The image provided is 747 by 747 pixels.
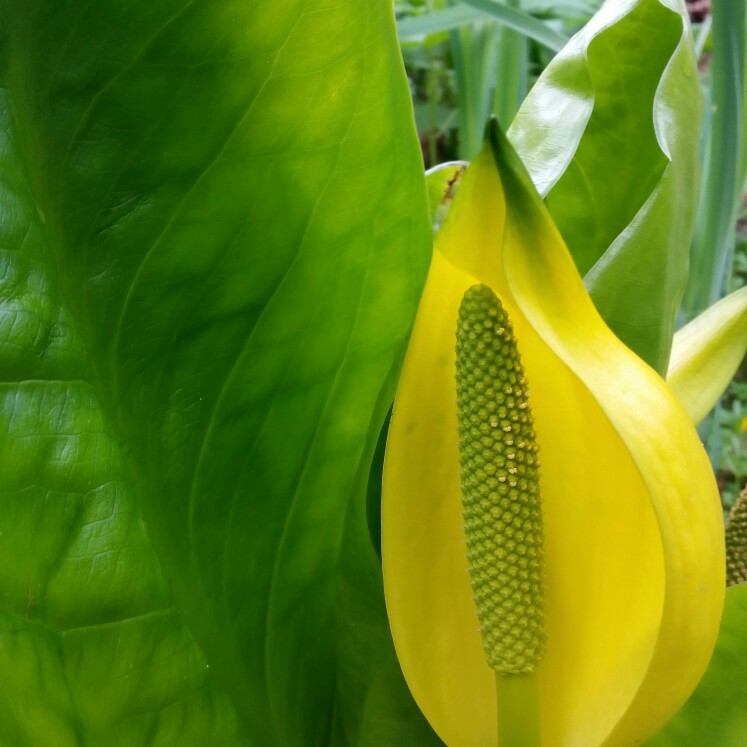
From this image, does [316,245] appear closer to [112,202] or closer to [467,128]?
[112,202]

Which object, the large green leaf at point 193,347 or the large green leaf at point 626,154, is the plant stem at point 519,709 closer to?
the large green leaf at point 193,347

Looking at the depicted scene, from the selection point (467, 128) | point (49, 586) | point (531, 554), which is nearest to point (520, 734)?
point (531, 554)

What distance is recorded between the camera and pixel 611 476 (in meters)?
0.36

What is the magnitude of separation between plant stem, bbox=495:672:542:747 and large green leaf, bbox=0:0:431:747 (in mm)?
66

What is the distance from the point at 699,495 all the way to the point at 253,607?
21 cm

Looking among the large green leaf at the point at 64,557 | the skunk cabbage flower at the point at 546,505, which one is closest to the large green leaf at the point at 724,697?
the skunk cabbage flower at the point at 546,505

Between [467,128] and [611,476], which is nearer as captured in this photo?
[611,476]

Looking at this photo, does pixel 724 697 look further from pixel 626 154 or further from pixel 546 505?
pixel 626 154

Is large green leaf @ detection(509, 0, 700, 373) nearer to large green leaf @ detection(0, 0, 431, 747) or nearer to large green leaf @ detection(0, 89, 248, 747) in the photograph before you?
large green leaf @ detection(0, 0, 431, 747)

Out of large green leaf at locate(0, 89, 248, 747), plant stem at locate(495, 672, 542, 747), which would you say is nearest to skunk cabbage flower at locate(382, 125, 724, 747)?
plant stem at locate(495, 672, 542, 747)

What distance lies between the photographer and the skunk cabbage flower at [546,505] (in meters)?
0.28

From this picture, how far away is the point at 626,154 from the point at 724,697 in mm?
289

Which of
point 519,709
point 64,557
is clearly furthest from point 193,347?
point 519,709

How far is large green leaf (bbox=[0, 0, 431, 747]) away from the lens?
0.29 m
